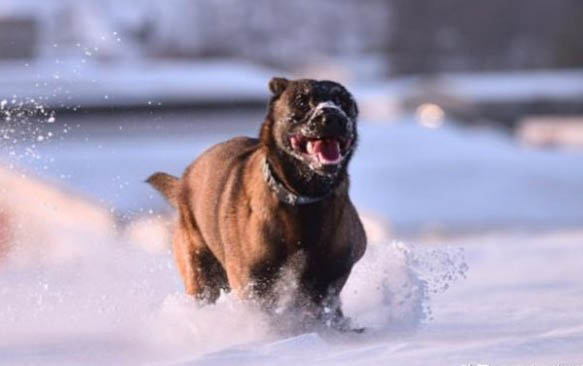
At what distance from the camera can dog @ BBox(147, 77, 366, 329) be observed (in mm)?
6637

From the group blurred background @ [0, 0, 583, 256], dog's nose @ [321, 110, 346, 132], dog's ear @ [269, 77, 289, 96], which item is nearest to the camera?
dog's nose @ [321, 110, 346, 132]

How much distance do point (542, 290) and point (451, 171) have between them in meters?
27.4

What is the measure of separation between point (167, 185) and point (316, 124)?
5.85 ft

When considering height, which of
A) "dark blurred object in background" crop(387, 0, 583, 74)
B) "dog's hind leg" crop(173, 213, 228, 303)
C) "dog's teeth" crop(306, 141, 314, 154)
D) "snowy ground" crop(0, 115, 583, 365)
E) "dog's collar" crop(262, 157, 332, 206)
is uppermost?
"dark blurred object in background" crop(387, 0, 583, 74)

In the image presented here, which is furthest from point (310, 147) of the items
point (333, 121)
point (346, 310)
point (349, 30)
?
point (349, 30)

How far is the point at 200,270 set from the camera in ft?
25.1

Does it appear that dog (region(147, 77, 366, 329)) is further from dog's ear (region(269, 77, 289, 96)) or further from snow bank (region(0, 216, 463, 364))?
snow bank (region(0, 216, 463, 364))

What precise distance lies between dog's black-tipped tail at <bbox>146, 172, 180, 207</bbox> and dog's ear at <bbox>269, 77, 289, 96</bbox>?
1245 millimetres

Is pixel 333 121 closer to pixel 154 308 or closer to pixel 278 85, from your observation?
pixel 278 85

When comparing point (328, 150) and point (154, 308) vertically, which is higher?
point (328, 150)

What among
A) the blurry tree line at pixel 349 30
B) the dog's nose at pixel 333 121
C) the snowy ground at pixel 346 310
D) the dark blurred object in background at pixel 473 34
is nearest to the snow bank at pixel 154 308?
the snowy ground at pixel 346 310

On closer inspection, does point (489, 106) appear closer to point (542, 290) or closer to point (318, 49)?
point (318, 49)

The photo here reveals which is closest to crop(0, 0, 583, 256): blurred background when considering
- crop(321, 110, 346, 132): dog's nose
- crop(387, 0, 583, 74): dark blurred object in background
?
crop(387, 0, 583, 74): dark blurred object in background

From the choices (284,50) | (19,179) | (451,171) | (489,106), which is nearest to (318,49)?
(284,50)
